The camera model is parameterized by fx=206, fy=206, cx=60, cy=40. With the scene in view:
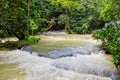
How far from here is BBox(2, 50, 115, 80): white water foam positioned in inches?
318

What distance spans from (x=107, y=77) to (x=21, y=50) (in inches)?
281

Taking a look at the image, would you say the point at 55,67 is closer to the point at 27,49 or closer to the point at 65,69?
the point at 65,69

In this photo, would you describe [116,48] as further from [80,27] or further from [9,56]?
[80,27]

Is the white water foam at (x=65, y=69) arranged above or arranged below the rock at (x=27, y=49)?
above

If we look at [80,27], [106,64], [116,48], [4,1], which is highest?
[4,1]

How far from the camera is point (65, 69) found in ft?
29.5

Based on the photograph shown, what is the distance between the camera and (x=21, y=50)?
44.4 ft

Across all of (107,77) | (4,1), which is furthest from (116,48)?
(4,1)

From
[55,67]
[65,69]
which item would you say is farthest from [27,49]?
[65,69]

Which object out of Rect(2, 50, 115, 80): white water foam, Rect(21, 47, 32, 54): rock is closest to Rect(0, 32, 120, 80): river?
Rect(2, 50, 115, 80): white water foam

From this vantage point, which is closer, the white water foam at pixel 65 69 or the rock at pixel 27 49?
the white water foam at pixel 65 69

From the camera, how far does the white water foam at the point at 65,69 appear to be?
8.07 meters

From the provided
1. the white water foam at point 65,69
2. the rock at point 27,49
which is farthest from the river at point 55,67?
the rock at point 27,49

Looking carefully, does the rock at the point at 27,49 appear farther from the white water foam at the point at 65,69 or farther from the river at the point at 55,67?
the white water foam at the point at 65,69
